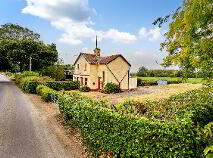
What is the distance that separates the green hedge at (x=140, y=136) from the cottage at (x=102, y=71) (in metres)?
26.0

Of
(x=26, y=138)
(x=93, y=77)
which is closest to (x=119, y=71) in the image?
(x=93, y=77)

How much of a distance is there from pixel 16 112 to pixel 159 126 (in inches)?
609

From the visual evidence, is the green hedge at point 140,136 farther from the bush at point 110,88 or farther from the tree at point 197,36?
the bush at point 110,88

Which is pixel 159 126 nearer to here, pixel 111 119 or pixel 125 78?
pixel 111 119

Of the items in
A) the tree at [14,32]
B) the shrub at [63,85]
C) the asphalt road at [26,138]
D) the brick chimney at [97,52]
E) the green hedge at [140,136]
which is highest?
the tree at [14,32]

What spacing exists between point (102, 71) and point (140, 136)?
29.7m

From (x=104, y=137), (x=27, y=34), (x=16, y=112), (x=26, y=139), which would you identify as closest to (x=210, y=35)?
(x=104, y=137)

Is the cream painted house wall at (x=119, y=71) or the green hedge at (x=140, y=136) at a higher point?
the cream painted house wall at (x=119, y=71)

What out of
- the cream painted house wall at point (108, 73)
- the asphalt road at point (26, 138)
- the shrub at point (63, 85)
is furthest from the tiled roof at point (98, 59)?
the asphalt road at point (26, 138)

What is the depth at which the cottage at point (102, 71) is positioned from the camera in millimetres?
36688

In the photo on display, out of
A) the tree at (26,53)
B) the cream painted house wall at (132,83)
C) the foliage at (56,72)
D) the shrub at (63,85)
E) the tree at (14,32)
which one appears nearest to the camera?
the shrub at (63,85)

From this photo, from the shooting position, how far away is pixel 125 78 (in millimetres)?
39188

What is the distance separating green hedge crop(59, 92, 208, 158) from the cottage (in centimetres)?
2598

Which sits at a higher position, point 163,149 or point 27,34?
point 27,34
